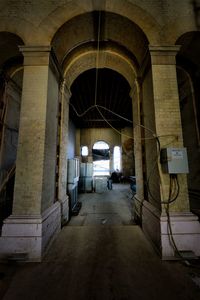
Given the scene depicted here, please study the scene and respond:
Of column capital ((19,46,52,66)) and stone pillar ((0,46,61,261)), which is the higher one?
column capital ((19,46,52,66))

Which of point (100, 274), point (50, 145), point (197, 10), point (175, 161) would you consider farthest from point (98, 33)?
point (100, 274)

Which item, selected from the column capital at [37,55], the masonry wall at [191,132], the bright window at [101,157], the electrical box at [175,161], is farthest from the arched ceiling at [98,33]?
the bright window at [101,157]

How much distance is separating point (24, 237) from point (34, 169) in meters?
1.11

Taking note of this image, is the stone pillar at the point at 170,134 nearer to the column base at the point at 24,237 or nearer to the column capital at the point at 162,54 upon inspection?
the column capital at the point at 162,54

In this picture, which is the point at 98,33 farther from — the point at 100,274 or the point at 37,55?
the point at 100,274

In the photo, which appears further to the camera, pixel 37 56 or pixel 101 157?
pixel 101 157

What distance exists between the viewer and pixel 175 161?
2.47 meters

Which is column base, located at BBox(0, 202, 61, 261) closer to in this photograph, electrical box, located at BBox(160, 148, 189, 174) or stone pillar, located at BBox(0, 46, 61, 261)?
stone pillar, located at BBox(0, 46, 61, 261)

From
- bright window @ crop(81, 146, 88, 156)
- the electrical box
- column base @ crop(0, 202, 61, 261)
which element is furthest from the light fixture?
bright window @ crop(81, 146, 88, 156)

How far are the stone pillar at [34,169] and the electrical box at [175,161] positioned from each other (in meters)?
2.21

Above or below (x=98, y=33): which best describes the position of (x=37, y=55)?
below

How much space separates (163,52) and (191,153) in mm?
2545

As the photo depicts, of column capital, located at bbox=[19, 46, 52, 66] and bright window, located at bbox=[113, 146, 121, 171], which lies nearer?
column capital, located at bbox=[19, 46, 52, 66]

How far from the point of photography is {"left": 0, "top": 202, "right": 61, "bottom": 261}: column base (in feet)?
7.54
